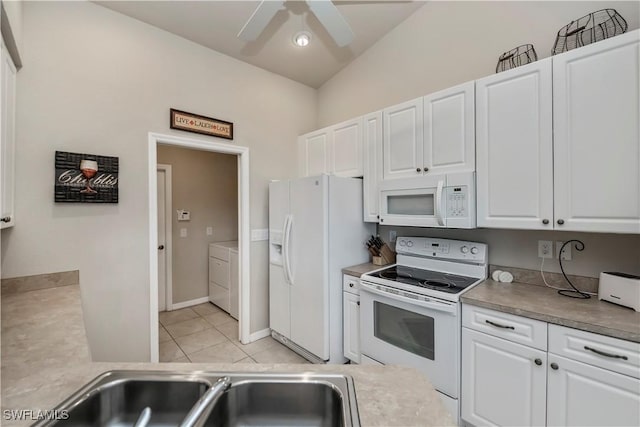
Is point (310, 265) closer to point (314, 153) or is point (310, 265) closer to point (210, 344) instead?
point (314, 153)

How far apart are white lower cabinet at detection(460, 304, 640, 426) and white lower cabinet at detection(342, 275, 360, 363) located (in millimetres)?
871

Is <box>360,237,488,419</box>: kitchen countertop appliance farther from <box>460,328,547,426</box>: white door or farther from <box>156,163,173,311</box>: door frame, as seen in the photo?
<box>156,163,173,311</box>: door frame

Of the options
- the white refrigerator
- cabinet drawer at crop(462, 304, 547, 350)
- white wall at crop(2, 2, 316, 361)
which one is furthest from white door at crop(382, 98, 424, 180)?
Answer: white wall at crop(2, 2, 316, 361)

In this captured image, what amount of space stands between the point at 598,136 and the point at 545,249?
31.9 inches

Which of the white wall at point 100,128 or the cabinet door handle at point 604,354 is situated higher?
the white wall at point 100,128

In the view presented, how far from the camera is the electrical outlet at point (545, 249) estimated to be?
1.89 meters

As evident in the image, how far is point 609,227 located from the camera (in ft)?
4.75

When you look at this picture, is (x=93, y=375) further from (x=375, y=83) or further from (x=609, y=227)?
(x=375, y=83)

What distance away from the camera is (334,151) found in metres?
2.90

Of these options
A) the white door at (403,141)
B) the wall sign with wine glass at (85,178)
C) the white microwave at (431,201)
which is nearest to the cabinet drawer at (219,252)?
the wall sign with wine glass at (85,178)

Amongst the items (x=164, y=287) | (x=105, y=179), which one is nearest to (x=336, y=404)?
(x=105, y=179)

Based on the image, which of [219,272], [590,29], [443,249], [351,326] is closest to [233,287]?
[219,272]

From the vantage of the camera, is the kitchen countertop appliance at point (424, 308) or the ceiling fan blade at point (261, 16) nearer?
the ceiling fan blade at point (261, 16)

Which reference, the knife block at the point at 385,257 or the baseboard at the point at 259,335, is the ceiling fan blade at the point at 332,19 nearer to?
the knife block at the point at 385,257
